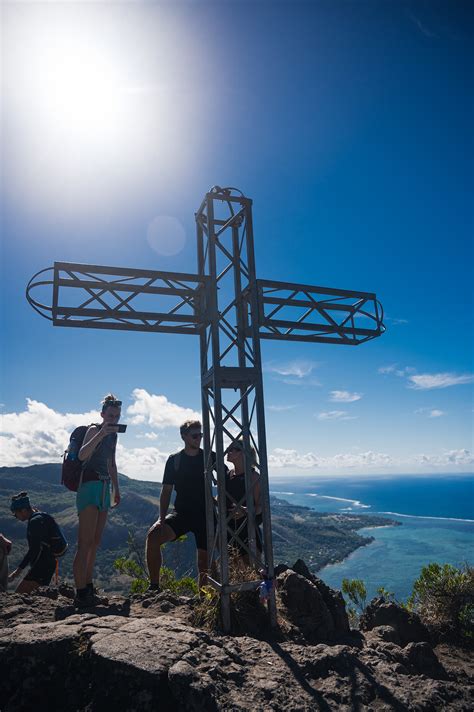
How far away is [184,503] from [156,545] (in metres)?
0.71

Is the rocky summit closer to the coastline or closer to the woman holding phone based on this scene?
the woman holding phone

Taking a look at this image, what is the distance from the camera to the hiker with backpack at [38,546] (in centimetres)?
590

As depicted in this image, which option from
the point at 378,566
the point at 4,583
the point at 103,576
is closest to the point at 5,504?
the point at 103,576

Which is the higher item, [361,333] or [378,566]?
[361,333]

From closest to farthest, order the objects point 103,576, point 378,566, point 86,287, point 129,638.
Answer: point 129,638 → point 86,287 → point 103,576 → point 378,566

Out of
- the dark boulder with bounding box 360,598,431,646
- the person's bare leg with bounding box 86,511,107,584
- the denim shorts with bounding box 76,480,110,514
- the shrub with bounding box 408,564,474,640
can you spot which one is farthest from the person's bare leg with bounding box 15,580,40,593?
the shrub with bounding box 408,564,474,640

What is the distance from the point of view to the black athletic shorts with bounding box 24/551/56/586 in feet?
19.7

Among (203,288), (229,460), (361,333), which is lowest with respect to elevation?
(229,460)

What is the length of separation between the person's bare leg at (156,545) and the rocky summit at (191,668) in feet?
3.38

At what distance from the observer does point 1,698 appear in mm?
3500

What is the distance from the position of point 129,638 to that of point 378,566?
125375mm

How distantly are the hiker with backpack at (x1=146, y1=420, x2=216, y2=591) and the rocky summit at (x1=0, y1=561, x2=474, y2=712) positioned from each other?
107 cm

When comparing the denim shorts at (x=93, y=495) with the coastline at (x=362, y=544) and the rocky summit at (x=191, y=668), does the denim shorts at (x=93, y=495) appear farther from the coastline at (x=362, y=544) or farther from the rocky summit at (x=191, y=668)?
the coastline at (x=362, y=544)

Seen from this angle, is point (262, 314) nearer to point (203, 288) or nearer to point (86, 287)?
point (203, 288)
